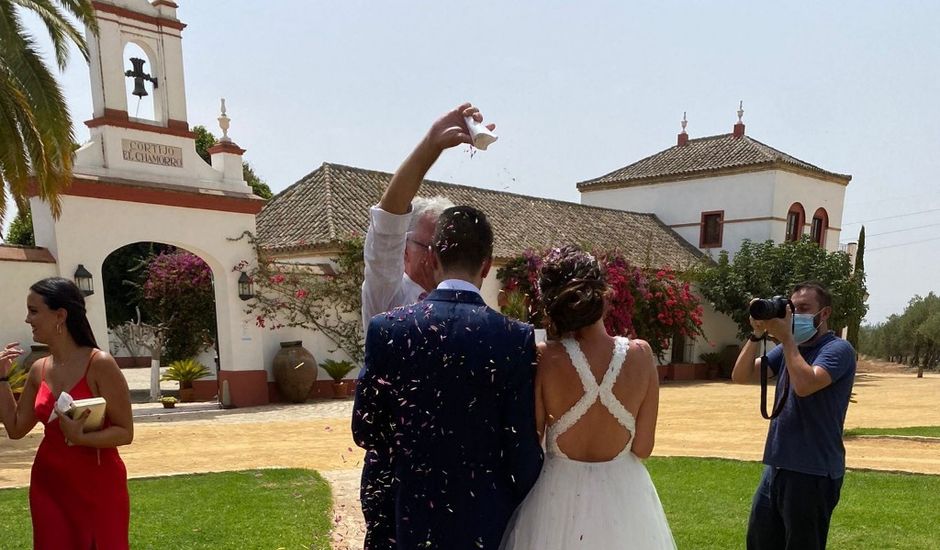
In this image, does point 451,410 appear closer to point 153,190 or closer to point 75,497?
point 75,497

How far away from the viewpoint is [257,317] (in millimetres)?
12805

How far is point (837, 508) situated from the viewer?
17.8 ft

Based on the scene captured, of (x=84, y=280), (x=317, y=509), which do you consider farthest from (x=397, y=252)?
(x=84, y=280)

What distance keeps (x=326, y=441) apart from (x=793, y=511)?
722 cm

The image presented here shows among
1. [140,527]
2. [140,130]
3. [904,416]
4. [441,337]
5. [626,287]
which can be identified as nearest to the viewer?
[441,337]

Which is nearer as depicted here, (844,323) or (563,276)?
(563,276)

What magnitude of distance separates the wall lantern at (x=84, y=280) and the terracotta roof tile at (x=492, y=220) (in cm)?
516

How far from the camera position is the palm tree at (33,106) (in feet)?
26.2

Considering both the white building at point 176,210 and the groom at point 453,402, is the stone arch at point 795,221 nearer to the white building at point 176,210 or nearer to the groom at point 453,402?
the white building at point 176,210

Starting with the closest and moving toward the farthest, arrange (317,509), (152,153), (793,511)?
(793,511) < (317,509) < (152,153)

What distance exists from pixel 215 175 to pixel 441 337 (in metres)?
11.8

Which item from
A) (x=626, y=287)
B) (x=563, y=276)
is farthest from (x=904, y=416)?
(x=563, y=276)

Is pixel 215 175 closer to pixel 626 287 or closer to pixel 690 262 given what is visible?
pixel 626 287

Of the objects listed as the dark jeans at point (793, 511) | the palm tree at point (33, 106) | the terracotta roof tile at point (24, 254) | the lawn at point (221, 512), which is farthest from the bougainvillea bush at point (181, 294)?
the dark jeans at point (793, 511)
